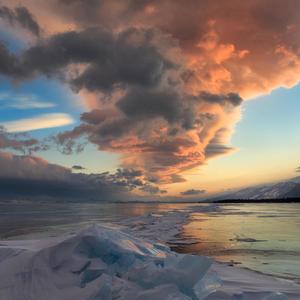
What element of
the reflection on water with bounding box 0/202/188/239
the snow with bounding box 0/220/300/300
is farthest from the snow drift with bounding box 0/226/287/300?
the reflection on water with bounding box 0/202/188/239

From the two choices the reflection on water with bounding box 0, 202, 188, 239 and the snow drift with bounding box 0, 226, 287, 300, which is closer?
the snow drift with bounding box 0, 226, 287, 300

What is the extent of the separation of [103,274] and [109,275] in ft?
0.43

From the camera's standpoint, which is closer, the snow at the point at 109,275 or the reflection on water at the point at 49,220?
the snow at the point at 109,275

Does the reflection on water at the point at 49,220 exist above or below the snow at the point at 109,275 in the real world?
below

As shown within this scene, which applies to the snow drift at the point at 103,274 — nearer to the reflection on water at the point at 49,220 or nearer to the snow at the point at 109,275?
the snow at the point at 109,275

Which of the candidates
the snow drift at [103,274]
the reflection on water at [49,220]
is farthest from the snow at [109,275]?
the reflection on water at [49,220]

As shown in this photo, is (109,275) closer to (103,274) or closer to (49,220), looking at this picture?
(103,274)

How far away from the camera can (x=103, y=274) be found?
626 cm

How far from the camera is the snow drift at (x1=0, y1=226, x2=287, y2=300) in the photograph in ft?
19.0

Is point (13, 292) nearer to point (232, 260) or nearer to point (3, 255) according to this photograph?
point (3, 255)

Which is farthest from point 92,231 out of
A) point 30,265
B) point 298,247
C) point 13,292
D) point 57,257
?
point 298,247

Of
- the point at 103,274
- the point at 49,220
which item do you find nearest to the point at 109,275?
the point at 103,274

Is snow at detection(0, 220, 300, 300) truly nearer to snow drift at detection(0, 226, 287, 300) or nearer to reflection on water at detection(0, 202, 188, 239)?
snow drift at detection(0, 226, 287, 300)

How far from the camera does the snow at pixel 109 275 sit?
580cm
